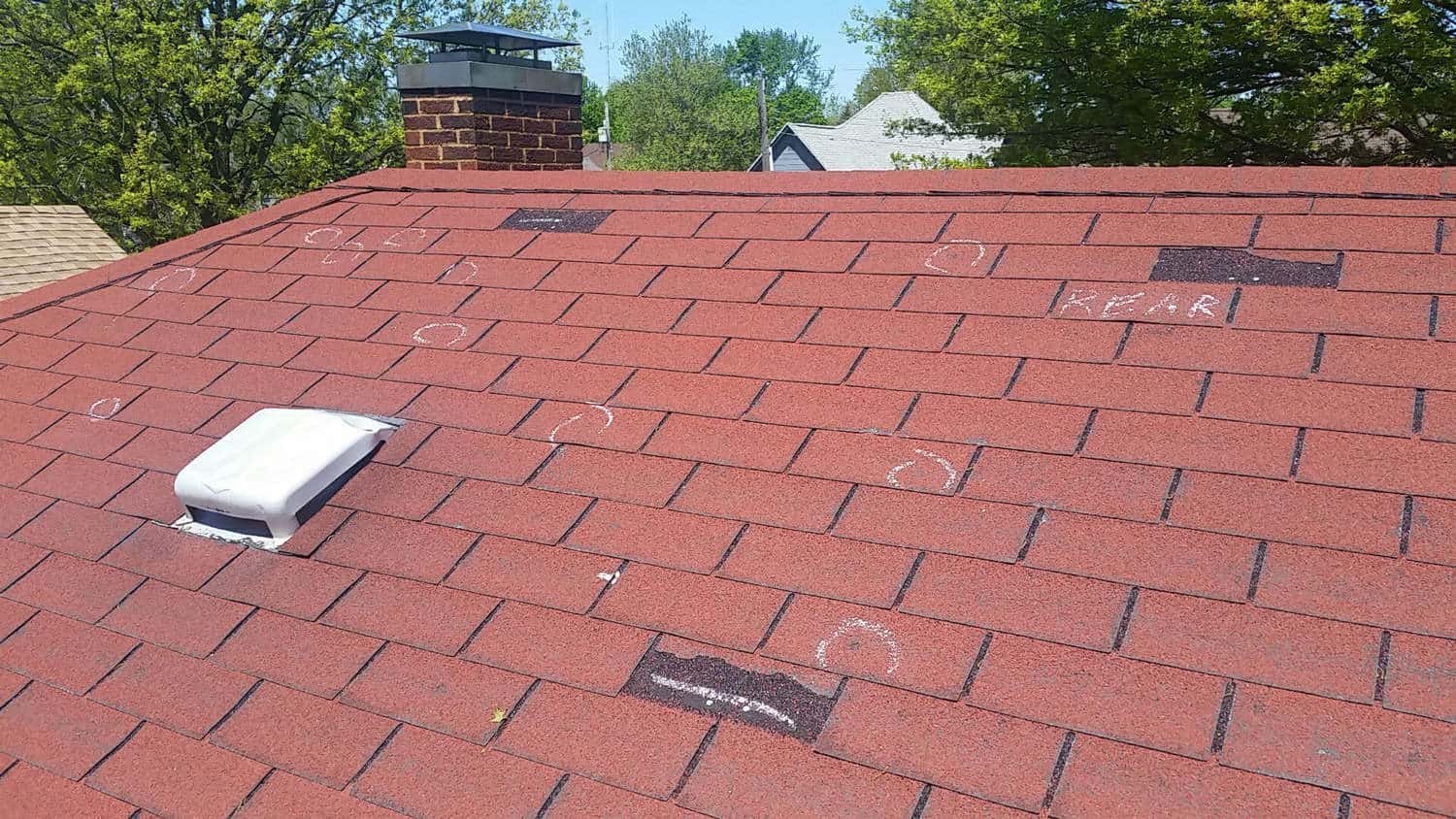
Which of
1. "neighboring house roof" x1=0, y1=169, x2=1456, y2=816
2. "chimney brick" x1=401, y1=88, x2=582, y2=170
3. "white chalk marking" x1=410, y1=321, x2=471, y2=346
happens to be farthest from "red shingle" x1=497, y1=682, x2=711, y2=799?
"chimney brick" x1=401, y1=88, x2=582, y2=170

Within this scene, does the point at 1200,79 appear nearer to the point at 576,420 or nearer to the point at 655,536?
the point at 576,420

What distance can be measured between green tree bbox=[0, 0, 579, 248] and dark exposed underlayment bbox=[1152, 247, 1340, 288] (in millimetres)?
22129

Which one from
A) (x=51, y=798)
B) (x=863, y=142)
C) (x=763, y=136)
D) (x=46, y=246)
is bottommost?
(x=763, y=136)

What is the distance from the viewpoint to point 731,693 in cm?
197

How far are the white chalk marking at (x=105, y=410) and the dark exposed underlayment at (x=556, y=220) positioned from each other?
1.79 metres

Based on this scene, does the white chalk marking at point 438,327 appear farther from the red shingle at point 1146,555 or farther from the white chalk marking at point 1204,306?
the white chalk marking at point 1204,306

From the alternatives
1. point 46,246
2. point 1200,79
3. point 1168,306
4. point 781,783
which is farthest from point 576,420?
point 1200,79

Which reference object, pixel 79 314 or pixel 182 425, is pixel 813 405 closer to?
pixel 182 425

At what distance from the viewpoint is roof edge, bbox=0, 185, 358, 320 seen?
4625 millimetres

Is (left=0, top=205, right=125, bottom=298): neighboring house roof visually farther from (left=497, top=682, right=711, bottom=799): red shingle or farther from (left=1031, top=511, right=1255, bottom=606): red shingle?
(left=1031, top=511, right=1255, bottom=606): red shingle

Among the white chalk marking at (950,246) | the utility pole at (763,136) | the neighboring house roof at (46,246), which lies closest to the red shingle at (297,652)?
the white chalk marking at (950,246)

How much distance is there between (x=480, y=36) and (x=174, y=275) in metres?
2.21

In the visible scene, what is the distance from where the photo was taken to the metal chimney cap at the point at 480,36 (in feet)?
17.5

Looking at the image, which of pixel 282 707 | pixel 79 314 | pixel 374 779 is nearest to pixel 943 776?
pixel 374 779
